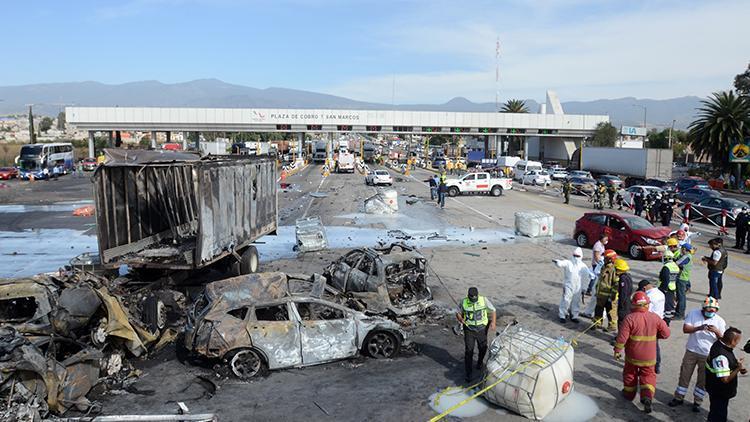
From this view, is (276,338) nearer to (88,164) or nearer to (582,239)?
(582,239)

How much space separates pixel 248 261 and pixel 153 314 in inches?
183

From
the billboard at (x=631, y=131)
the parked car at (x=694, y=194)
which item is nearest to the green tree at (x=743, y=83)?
the billboard at (x=631, y=131)

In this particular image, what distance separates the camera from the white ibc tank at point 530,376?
734cm

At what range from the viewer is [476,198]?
36.7m

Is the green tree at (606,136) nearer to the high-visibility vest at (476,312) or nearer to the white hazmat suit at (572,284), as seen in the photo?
the white hazmat suit at (572,284)

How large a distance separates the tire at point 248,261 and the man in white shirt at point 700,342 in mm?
10187

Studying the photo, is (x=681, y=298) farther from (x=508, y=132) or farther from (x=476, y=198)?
(x=508, y=132)

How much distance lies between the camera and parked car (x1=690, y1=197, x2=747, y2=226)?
87.1 feet

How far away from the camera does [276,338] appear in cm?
884

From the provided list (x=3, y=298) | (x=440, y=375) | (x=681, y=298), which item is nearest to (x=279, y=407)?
(x=440, y=375)

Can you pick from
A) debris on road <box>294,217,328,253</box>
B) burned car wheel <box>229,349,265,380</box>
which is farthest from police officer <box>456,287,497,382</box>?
debris on road <box>294,217,328,253</box>

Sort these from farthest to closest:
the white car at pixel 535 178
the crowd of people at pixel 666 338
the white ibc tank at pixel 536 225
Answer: the white car at pixel 535 178 < the white ibc tank at pixel 536 225 < the crowd of people at pixel 666 338

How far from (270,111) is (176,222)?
5728 centimetres

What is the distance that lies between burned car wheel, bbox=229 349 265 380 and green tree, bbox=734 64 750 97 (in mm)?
75968
